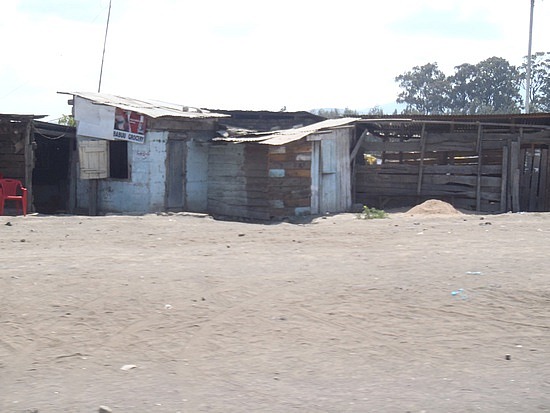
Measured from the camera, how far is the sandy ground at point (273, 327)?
5.38 m

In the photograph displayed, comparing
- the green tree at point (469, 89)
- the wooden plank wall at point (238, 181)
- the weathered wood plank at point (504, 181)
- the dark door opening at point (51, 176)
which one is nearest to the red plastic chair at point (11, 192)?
the dark door opening at point (51, 176)

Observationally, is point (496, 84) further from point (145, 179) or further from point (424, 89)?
point (145, 179)

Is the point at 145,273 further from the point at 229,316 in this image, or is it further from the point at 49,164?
the point at 49,164

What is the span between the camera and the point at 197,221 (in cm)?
1534

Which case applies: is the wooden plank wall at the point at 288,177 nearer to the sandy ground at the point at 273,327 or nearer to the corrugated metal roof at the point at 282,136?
the corrugated metal roof at the point at 282,136

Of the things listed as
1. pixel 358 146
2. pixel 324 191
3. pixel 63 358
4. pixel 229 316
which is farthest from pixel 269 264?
pixel 358 146

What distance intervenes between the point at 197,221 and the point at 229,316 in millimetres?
8254

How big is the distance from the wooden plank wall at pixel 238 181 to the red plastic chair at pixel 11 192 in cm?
516

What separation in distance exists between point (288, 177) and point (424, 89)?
149 feet

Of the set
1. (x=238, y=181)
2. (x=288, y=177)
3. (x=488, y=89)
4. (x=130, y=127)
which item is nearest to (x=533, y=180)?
(x=288, y=177)

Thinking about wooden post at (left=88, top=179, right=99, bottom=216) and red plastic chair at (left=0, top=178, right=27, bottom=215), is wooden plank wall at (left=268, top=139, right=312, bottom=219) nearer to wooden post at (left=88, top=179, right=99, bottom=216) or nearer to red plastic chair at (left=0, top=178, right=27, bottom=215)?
wooden post at (left=88, top=179, right=99, bottom=216)

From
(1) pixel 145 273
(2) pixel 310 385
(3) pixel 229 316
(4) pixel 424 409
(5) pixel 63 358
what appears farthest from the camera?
(1) pixel 145 273

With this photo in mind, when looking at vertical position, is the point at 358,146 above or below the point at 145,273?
above

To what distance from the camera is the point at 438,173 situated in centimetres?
2133
